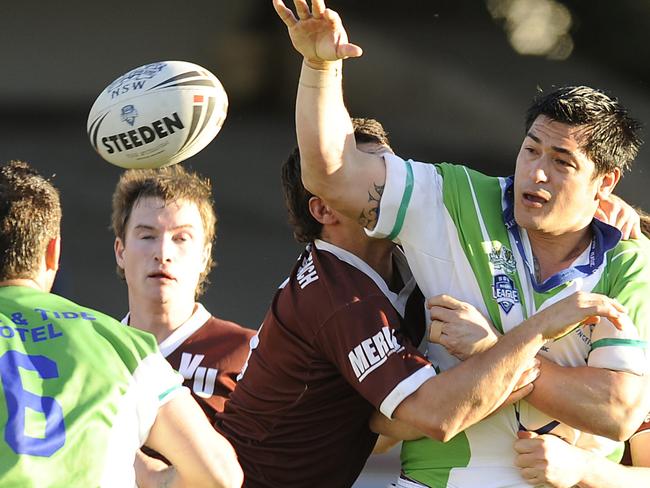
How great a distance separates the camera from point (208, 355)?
402cm

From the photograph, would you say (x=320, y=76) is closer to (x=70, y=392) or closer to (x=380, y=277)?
(x=380, y=277)

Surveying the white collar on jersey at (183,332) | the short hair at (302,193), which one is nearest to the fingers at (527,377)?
the short hair at (302,193)

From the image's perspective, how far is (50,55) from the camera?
5.51 metres

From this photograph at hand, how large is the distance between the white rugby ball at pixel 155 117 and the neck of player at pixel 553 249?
4.41 feet

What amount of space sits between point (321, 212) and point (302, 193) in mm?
143

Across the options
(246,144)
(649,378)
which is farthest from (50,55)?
(649,378)

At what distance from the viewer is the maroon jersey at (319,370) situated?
3027 millimetres

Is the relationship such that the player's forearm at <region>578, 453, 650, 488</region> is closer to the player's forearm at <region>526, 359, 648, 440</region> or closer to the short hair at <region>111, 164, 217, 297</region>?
the player's forearm at <region>526, 359, 648, 440</region>

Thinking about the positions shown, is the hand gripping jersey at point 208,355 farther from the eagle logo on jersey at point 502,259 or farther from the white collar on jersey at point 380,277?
the eagle logo on jersey at point 502,259

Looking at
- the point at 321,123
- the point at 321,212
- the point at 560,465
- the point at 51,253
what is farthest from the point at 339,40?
the point at 560,465

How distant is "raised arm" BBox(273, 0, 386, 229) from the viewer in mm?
2871

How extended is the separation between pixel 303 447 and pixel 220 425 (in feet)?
1.01

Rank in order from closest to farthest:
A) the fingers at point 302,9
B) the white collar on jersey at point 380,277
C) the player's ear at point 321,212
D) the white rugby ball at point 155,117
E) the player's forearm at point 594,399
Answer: the fingers at point 302,9, the player's forearm at point 594,399, the white collar on jersey at point 380,277, the player's ear at point 321,212, the white rugby ball at point 155,117

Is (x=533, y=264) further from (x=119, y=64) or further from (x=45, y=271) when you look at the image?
(x=119, y=64)
